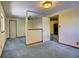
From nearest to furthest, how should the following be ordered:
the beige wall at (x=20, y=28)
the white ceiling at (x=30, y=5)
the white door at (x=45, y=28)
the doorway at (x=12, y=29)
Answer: the white ceiling at (x=30, y=5), the white door at (x=45, y=28), the doorway at (x=12, y=29), the beige wall at (x=20, y=28)

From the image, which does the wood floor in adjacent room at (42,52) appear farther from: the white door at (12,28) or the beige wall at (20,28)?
the beige wall at (20,28)

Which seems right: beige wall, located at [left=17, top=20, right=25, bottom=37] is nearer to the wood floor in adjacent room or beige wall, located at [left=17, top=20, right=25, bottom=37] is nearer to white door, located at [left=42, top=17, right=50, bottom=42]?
white door, located at [left=42, top=17, right=50, bottom=42]

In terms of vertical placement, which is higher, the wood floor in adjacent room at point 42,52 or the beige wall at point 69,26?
the beige wall at point 69,26

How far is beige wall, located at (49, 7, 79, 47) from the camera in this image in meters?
4.83

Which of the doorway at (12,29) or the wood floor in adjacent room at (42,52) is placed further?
the doorway at (12,29)

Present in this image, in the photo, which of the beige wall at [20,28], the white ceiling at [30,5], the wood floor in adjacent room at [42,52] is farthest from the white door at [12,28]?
the wood floor in adjacent room at [42,52]

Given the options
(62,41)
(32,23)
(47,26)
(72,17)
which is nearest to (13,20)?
(32,23)

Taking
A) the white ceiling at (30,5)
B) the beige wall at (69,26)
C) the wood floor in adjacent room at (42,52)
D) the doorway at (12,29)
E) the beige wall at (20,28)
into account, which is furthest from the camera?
the beige wall at (20,28)

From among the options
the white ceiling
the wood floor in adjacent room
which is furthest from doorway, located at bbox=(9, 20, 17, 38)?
the wood floor in adjacent room

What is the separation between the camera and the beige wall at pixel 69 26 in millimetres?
4834

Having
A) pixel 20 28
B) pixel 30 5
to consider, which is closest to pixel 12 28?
pixel 20 28

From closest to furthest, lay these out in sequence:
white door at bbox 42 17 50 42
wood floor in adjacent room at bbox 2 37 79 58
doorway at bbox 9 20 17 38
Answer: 1. wood floor in adjacent room at bbox 2 37 79 58
2. white door at bbox 42 17 50 42
3. doorway at bbox 9 20 17 38

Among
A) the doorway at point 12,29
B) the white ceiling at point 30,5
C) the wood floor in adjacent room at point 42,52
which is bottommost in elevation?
the wood floor in adjacent room at point 42,52

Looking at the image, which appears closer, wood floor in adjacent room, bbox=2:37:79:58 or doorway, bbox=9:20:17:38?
wood floor in adjacent room, bbox=2:37:79:58
